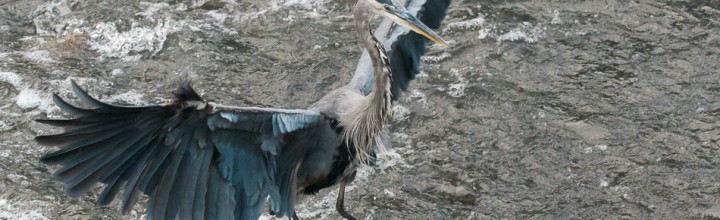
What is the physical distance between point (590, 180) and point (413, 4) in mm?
1237

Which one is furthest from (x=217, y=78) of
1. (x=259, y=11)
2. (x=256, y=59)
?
(x=259, y=11)

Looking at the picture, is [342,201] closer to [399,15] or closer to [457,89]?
[399,15]

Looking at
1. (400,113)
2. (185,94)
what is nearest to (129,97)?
(400,113)

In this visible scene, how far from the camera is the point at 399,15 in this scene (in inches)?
180

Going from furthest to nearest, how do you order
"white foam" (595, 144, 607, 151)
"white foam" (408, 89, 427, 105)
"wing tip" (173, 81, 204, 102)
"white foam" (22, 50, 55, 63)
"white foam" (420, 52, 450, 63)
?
"white foam" (22, 50, 55, 63)
"white foam" (420, 52, 450, 63)
"white foam" (408, 89, 427, 105)
"white foam" (595, 144, 607, 151)
"wing tip" (173, 81, 204, 102)

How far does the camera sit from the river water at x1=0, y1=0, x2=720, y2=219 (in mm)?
5383

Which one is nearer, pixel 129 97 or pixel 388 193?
pixel 388 193

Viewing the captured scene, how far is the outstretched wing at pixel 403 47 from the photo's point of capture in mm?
5234

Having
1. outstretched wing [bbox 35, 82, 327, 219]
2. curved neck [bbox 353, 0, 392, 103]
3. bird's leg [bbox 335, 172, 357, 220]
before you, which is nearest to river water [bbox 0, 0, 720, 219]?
bird's leg [bbox 335, 172, 357, 220]

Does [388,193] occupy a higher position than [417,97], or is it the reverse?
[417,97]

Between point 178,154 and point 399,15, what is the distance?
3.64 ft

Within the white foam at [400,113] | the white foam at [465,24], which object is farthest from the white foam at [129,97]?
the white foam at [465,24]

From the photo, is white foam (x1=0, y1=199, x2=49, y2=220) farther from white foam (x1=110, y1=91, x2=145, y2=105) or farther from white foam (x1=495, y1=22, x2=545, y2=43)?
white foam (x1=495, y1=22, x2=545, y2=43)

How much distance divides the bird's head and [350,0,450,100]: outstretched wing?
58cm
